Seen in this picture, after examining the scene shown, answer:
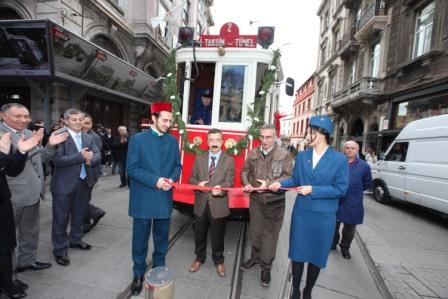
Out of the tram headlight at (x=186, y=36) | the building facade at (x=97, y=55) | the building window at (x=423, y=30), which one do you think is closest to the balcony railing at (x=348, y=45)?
the building window at (x=423, y=30)

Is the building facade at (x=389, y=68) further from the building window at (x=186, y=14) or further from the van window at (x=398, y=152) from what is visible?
the building window at (x=186, y=14)

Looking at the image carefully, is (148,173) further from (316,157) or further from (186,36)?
(186,36)

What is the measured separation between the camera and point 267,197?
9.89 feet

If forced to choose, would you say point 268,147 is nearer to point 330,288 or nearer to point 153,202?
point 153,202

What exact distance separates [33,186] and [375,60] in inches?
759

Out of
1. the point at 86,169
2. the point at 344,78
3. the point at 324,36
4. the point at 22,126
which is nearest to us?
the point at 22,126

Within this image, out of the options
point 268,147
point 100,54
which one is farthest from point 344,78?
point 268,147

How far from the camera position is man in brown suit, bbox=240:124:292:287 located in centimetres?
299

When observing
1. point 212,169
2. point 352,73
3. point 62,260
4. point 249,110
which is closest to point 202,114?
point 249,110

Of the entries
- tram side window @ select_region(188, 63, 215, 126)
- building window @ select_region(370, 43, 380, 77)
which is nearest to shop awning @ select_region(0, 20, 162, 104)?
tram side window @ select_region(188, 63, 215, 126)

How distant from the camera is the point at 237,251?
3.91 meters

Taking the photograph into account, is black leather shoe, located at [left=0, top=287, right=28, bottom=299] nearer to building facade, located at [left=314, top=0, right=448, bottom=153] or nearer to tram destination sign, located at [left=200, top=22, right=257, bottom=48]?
tram destination sign, located at [left=200, top=22, right=257, bottom=48]

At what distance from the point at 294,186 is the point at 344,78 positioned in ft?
70.4

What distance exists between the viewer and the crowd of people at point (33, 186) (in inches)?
84.7
